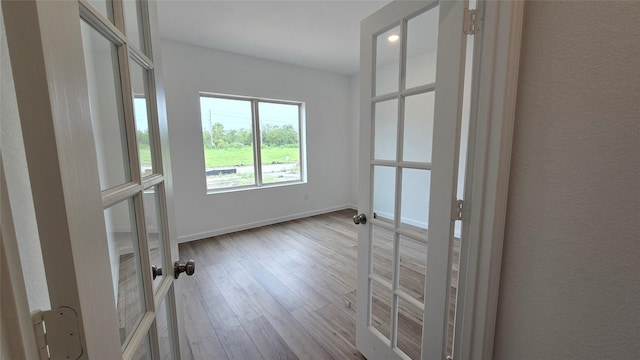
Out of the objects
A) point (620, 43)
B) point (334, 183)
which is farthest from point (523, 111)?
point (334, 183)

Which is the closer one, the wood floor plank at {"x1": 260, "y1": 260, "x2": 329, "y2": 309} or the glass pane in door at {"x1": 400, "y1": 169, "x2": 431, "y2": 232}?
the glass pane in door at {"x1": 400, "y1": 169, "x2": 431, "y2": 232}

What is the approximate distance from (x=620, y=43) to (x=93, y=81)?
1389mm

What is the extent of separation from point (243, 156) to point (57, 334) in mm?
3854

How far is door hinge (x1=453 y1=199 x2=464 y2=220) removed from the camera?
1.07 m

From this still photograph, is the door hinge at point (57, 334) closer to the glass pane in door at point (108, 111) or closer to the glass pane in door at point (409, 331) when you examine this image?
the glass pane in door at point (108, 111)

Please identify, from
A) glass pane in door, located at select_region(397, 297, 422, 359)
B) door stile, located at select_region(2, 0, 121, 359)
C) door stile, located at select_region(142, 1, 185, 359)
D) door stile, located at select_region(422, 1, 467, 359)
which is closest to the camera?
door stile, located at select_region(2, 0, 121, 359)

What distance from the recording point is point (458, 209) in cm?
107

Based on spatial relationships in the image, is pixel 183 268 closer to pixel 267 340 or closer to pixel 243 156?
pixel 267 340

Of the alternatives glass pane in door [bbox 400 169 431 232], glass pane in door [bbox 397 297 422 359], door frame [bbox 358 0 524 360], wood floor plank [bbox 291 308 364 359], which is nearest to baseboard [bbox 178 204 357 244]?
wood floor plank [bbox 291 308 364 359]

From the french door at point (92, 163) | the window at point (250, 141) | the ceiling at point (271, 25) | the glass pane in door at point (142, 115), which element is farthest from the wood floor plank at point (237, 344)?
the ceiling at point (271, 25)

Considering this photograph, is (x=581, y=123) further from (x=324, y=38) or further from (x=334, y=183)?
(x=334, y=183)

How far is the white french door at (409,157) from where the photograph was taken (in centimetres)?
105

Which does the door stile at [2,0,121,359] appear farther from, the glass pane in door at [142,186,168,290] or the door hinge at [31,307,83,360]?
the glass pane in door at [142,186,168,290]

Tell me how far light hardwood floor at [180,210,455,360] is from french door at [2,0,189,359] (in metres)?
1.14
